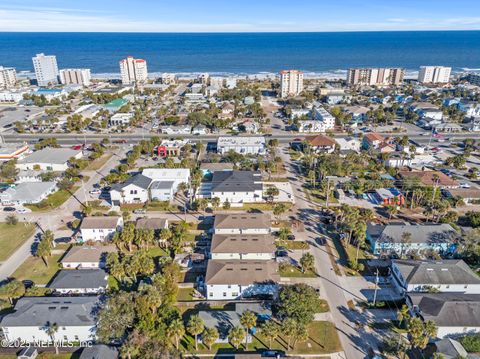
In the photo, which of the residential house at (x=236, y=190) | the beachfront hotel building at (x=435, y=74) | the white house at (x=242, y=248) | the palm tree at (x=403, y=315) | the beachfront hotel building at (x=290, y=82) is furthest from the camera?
the beachfront hotel building at (x=435, y=74)

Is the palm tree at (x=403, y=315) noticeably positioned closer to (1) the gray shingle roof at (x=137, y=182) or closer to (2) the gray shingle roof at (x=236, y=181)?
(2) the gray shingle roof at (x=236, y=181)

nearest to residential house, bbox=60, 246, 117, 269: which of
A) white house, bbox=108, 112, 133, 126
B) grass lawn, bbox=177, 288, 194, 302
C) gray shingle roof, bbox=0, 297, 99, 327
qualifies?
gray shingle roof, bbox=0, 297, 99, 327

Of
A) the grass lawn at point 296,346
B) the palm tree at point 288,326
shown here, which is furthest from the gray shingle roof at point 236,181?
the palm tree at point 288,326

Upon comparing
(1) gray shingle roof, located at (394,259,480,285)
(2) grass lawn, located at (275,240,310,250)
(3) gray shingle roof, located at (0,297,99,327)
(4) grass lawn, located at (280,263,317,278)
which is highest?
(1) gray shingle roof, located at (394,259,480,285)

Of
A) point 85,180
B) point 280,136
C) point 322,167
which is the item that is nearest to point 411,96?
point 280,136

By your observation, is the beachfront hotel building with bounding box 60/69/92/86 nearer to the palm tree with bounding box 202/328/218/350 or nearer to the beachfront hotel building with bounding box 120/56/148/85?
the beachfront hotel building with bounding box 120/56/148/85

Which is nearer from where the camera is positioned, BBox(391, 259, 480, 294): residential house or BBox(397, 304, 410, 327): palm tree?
BBox(397, 304, 410, 327): palm tree

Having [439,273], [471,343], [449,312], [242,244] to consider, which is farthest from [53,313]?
[439,273]
